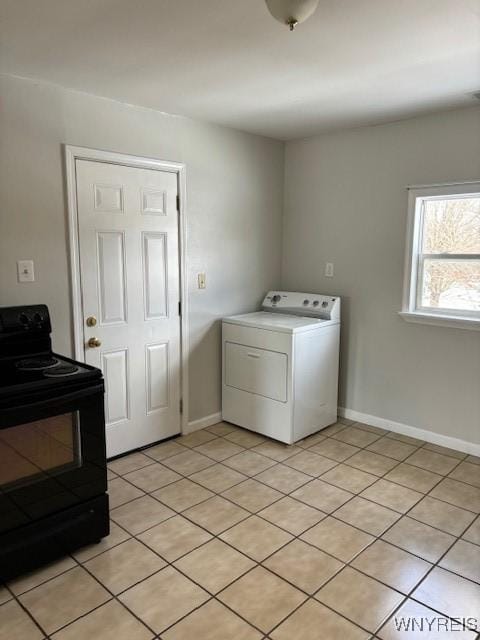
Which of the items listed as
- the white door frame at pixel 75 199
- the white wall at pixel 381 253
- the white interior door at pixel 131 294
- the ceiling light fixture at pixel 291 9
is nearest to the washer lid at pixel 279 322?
the white wall at pixel 381 253

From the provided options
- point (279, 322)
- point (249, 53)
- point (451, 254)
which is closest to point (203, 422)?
point (279, 322)

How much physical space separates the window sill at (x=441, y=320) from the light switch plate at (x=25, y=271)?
2.43 metres

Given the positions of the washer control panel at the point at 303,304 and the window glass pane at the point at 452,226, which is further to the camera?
the washer control panel at the point at 303,304

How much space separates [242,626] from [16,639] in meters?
0.81

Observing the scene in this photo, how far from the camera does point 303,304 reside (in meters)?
3.76

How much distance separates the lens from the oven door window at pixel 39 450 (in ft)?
6.23

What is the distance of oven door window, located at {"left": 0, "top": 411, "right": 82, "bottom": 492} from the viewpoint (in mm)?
1899

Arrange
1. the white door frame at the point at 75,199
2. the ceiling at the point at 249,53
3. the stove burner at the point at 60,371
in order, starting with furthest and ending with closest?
the white door frame at the point at 75,199
the stove burner at the point at 60,371
the ceiling at the point at 249,53

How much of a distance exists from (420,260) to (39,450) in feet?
8.76

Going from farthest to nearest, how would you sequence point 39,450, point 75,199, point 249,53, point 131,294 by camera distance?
point 131,294 → point 75,199 → point 249,53 → point 39,450

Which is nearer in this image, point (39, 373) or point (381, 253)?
point (39, 373)

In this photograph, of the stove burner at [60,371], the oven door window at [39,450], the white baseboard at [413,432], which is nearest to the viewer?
the oven door window at [39,450]

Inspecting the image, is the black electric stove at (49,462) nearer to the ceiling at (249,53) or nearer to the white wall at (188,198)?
the white wall at (188,198)

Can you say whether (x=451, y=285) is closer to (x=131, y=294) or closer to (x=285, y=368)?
(x=285, y=368)
